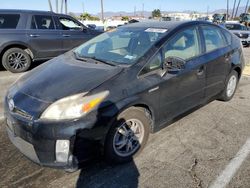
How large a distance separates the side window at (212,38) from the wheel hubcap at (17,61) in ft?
18.2

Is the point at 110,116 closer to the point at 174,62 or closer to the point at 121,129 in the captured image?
the point at 121,129

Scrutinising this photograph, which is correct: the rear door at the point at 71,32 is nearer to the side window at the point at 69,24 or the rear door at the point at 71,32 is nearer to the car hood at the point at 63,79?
the side window at the point at 69,24

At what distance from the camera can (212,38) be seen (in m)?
4.64

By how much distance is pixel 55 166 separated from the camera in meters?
2.81

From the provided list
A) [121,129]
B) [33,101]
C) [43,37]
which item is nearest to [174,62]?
[121,129]

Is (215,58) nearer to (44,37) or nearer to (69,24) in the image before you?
(44,37)

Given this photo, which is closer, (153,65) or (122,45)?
(153,65)

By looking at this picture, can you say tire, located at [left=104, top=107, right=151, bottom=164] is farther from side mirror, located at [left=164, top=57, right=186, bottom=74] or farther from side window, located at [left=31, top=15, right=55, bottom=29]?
side window, located at [left=31, top=15, right=55, bottom=29]

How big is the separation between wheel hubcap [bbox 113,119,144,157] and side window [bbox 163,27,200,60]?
0.98m

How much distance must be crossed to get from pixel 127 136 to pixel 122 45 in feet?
4.66

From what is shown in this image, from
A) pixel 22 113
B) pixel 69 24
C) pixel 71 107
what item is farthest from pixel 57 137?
pixel 69 24

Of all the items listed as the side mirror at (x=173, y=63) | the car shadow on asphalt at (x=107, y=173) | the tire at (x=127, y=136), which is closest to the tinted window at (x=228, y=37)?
the side mirror at (x=173, y=63)

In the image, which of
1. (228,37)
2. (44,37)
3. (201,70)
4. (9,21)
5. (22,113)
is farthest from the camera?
(44,37)

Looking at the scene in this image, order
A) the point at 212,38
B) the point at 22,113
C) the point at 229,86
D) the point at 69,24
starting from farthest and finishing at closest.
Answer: the point at 69,24 < the point at 229,86 < the point at 212,38 < the point at 22,113
